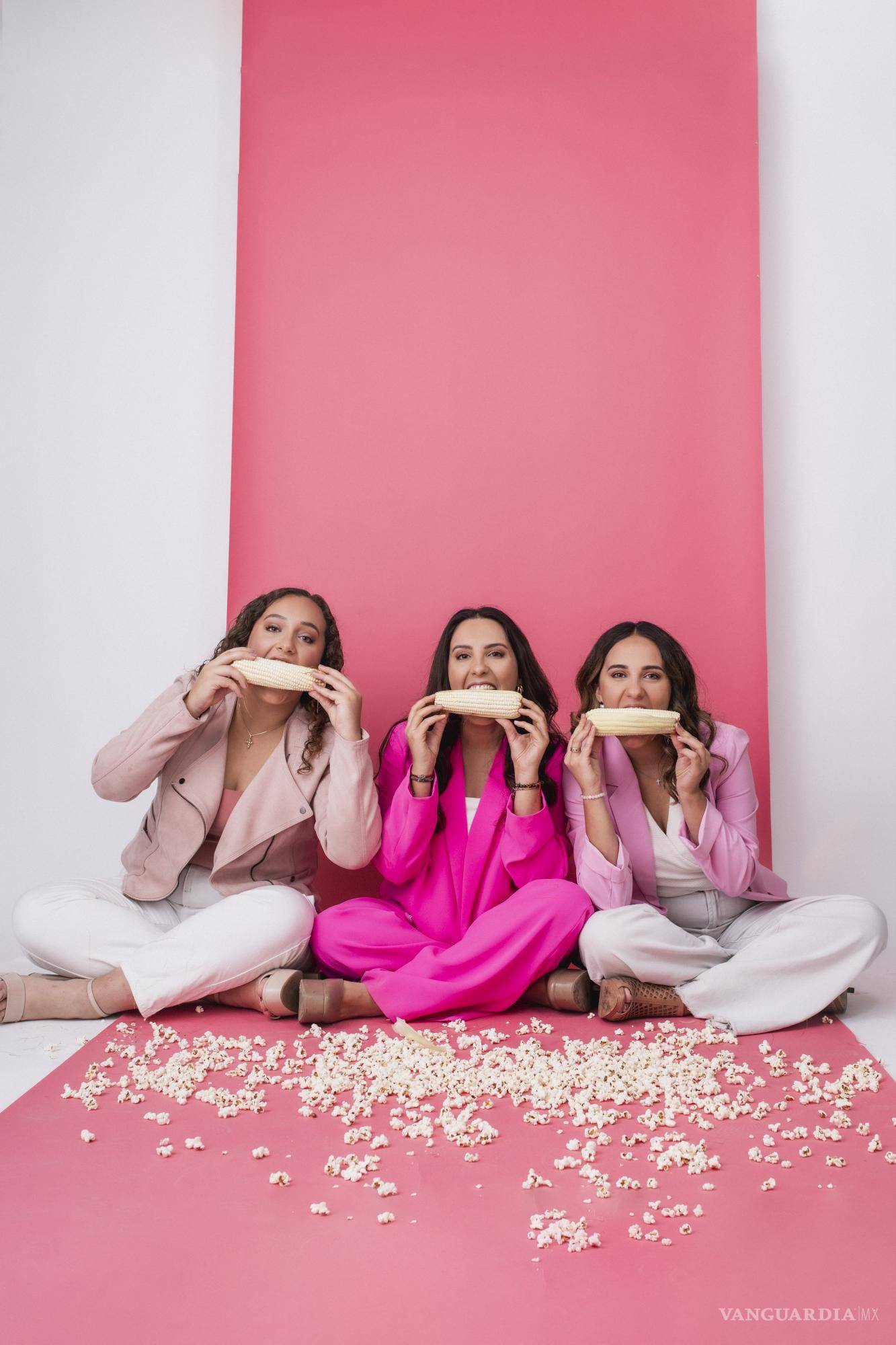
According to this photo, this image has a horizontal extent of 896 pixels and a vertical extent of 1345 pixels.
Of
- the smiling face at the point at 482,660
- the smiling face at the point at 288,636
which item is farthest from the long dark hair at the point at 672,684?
the smiling face at the point at 288,636

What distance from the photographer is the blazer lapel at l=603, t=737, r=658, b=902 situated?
10.0ft

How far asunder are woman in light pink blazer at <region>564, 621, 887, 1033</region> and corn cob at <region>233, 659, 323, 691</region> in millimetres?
764

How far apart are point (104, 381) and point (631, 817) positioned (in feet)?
8.54

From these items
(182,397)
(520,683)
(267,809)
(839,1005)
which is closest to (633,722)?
(520,683)

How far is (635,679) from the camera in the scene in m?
3.04

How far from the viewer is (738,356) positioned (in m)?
3.87

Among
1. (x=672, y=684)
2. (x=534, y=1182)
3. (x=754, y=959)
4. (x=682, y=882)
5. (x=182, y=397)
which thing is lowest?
(x=534, y=1182)

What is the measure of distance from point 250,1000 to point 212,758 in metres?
0.72

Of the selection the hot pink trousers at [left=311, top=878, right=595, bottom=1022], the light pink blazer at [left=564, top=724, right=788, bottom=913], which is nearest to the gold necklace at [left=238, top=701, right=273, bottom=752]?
the hot pink trousers at [left=311, top=878, right=595, bottom=1022]

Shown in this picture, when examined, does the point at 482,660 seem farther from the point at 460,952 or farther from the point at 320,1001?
the point at 320,1001

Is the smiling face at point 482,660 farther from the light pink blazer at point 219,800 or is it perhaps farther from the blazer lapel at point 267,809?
the blazer lapel at point 267,809

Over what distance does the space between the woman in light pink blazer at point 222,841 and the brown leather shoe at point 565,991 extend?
23.9 inches

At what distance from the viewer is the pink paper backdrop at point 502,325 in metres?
3.79

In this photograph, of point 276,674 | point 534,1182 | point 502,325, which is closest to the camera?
point 534,1182
